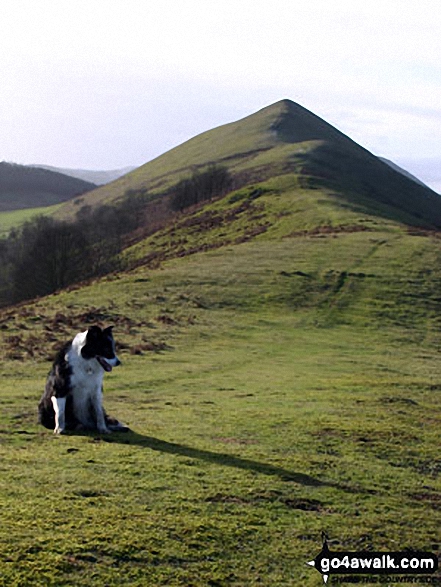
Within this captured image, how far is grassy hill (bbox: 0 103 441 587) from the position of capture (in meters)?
8.53

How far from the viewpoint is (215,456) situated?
13.2 metres

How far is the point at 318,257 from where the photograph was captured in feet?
191

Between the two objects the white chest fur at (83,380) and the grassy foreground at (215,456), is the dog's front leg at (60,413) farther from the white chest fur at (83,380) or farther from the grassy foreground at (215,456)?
the grassy foreground at (215,456)

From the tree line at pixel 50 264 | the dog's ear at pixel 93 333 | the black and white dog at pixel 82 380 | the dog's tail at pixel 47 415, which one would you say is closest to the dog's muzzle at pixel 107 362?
the black and white dog at pixel 82 380

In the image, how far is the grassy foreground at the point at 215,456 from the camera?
329 inches

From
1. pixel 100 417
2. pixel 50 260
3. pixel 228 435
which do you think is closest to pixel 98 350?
pixel 100 417

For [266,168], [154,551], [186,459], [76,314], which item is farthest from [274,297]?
[266,168]

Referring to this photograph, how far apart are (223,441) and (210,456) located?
1.73 meters

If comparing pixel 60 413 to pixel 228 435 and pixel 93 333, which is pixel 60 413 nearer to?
pixel 93 333

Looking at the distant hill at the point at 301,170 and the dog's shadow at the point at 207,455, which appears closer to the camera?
the dog's shadow at the point at 207,455

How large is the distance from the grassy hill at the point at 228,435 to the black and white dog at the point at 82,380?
553 mm

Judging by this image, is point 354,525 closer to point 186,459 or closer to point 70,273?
point 186,459

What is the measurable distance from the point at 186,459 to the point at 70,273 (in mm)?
61229

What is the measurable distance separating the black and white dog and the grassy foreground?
0.62 m
